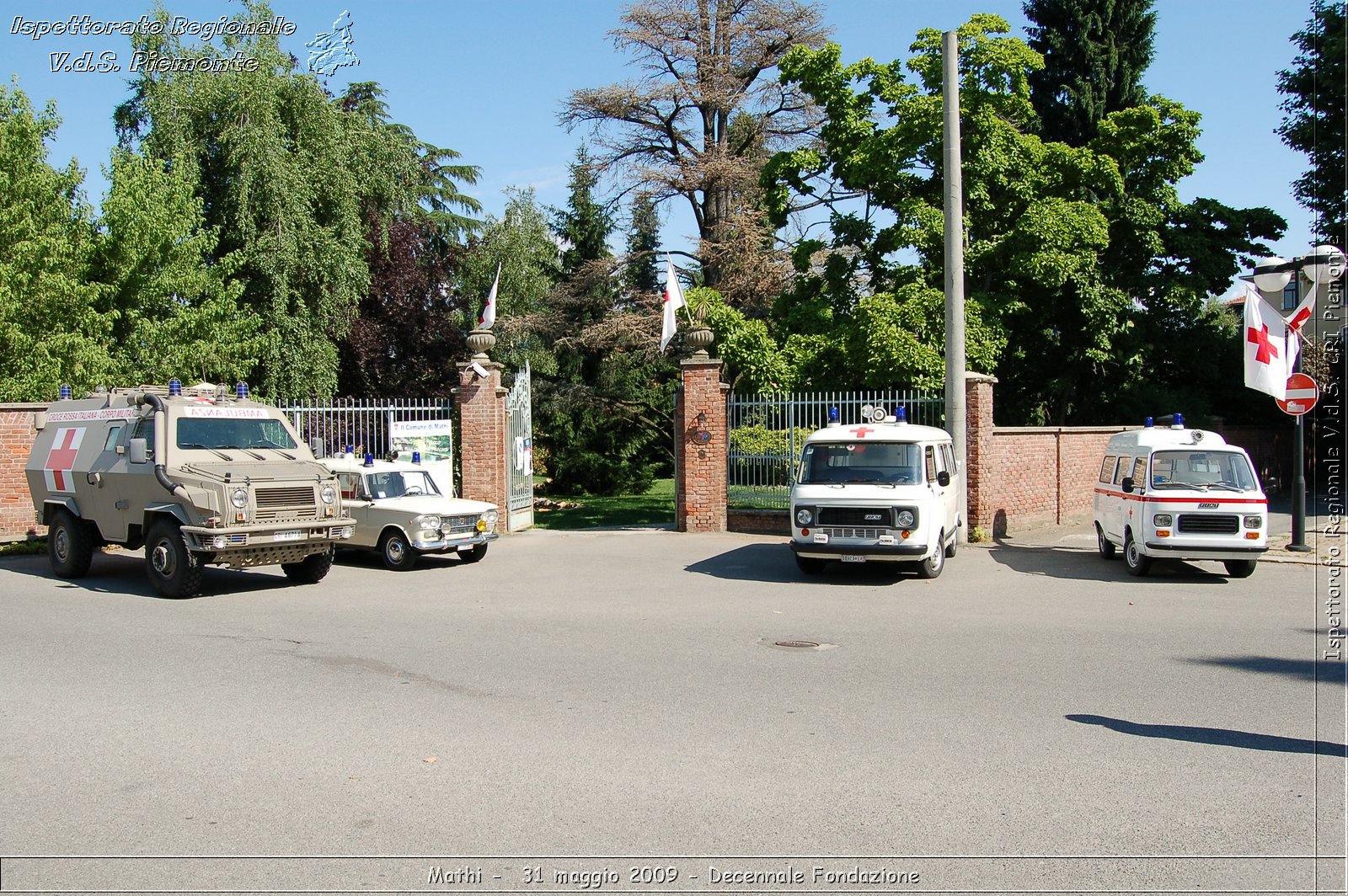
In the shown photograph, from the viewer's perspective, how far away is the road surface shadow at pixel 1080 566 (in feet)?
44.9

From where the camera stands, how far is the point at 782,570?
14.7 m

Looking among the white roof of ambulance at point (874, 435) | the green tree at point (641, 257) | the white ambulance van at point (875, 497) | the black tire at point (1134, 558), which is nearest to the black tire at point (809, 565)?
the white ambulance van at point (875, 497)

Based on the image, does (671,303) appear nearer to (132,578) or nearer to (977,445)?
(977,445)

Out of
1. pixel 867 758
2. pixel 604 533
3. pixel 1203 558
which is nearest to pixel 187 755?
pixel 867 758

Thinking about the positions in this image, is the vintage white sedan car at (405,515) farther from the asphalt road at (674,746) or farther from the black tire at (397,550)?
the asphalt road at (674,746)

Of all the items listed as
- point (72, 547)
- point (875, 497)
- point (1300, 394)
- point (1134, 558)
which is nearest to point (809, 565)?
point (875, 497)

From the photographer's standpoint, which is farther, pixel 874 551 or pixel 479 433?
pixel 479 433

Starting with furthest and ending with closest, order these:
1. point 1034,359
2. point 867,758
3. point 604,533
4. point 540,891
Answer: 1. point 1034,359
2. point 604,533
3. point 867,758
4. point 540,891

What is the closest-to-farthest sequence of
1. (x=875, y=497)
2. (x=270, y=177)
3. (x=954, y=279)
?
(x=875, y=497) < (x=954, y=279) < (x=270, y=177)

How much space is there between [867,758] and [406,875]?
2781 millimetres

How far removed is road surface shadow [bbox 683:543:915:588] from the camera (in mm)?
13656

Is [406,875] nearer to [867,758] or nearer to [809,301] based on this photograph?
[867,758]

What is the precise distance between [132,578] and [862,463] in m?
10.6

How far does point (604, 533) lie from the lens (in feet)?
66.3
